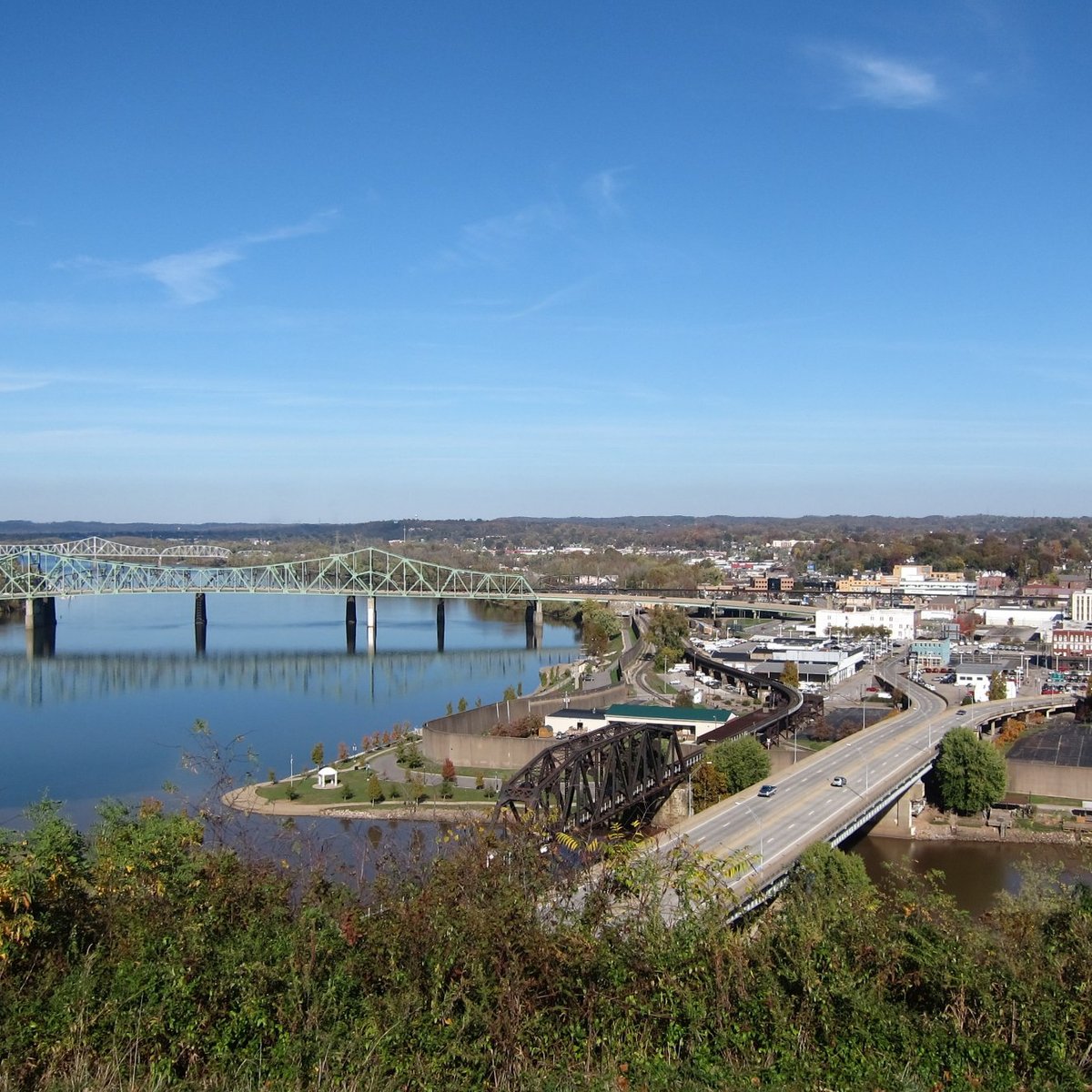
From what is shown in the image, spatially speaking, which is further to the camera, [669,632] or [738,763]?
[669,632]

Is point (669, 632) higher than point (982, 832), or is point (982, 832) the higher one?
point (669, 632)

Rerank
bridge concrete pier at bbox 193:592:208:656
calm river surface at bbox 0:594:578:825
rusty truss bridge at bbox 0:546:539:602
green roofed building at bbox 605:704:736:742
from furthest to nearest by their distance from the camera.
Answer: rusty truss bridge at bbox 0:546:539:602 → bridge concrete pier at bbox 193:592:208:656 → green roofed building at bbox 605:704:736:742 → calm river surface at bbox 0:594:578:825

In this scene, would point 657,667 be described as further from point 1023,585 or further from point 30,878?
point 1023,585

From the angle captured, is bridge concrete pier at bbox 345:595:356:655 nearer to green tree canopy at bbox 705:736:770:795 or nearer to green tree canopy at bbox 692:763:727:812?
green tree canopy at bbox 705:736:770:795

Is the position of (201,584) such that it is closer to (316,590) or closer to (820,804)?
(316,590)

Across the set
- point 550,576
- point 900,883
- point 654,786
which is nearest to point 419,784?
point 654,786

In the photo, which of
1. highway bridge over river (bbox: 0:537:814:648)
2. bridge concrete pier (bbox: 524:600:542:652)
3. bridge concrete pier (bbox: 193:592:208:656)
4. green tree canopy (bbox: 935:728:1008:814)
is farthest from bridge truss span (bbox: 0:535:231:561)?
green tree canopy (bbox: 935:728:1008:814)

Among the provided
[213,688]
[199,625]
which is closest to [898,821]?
[213,688]
